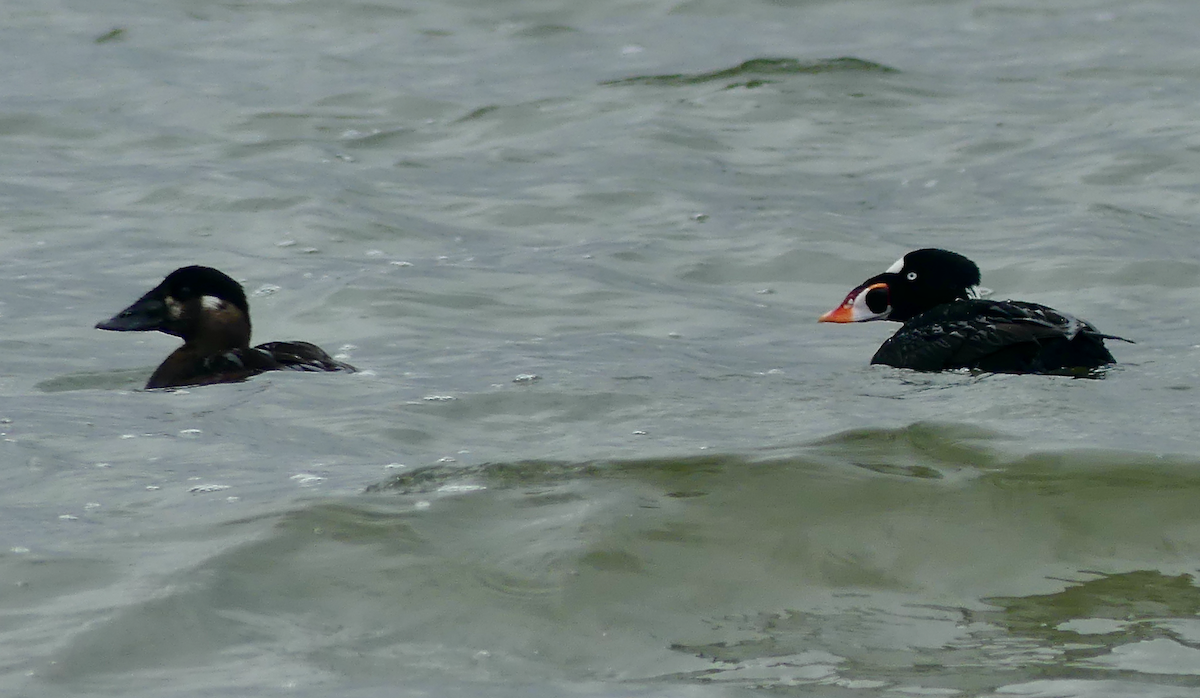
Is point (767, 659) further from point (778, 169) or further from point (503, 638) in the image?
point (778, 169)

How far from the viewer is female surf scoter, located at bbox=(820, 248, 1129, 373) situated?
23.6 feet

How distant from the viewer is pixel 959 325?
7.50 m

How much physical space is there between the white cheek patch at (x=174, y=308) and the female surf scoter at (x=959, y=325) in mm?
3176

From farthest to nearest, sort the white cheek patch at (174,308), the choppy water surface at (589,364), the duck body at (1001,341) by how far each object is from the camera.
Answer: the white cheek patch at (174,308) → the duck body at (1001,341) → the choppy water surface at (589,364)

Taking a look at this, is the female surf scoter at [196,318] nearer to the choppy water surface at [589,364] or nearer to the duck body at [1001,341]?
the choppy water surface at [589,364]

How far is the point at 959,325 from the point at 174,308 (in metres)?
3.79

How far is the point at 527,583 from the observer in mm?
4629

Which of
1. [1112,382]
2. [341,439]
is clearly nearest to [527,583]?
[341,439]

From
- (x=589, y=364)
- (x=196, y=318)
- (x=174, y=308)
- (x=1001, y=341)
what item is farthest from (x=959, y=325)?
(x=174, y=308)

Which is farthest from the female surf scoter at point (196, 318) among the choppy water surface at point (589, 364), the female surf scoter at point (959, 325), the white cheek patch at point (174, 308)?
the female surf scoter at point (959, 325)

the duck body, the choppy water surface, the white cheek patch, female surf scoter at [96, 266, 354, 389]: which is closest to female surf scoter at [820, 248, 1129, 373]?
the duck body

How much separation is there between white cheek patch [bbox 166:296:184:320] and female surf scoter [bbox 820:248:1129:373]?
125 inches

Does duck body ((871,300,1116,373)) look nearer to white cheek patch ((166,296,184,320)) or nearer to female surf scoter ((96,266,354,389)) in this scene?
female surf scoter ((96,266,354,389))

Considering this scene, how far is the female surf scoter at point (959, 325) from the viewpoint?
283 inches
